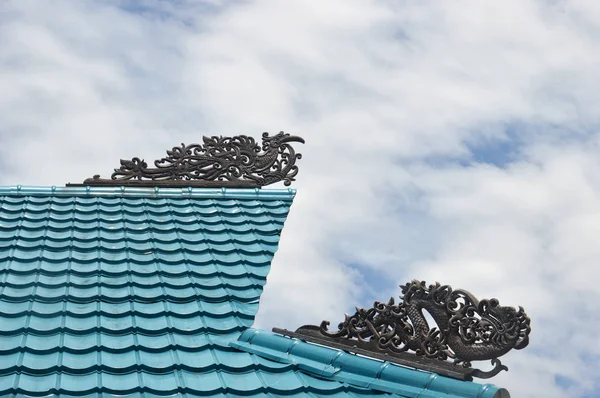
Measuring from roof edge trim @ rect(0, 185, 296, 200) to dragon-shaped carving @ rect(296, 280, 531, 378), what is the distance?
2369mm

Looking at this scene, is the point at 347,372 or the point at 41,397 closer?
the point at 41,397

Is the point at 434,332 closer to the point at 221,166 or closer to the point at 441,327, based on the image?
the point at 441,327

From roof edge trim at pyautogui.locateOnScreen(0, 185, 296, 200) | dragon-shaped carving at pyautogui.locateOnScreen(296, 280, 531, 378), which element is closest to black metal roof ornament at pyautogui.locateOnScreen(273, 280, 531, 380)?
dragon-shaped carving at pyautogui.locateOnScreen(296, 280, 531, 378)

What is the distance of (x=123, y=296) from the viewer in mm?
6168

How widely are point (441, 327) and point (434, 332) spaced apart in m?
0.05

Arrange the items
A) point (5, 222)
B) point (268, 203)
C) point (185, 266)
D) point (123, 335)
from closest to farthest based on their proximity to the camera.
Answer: point (123, 335), point (185, 266), point (5, 222), point (268, 203)

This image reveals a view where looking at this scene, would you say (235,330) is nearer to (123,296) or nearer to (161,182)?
(123,296)

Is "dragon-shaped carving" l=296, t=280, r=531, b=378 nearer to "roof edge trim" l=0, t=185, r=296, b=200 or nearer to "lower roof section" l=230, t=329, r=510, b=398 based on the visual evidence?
"lower roof section" l=230, t=329, r=510, b=398

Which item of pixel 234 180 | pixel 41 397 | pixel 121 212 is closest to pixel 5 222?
pixel 121 212

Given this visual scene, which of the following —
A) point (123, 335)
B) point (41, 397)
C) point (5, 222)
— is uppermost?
point (5, 222)

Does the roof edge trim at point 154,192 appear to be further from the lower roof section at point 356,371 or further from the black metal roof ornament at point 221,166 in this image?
the lower roof section at point 356,371

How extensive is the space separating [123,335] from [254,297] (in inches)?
41.1

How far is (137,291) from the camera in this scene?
627cm

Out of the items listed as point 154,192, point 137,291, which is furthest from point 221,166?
point 137,291
